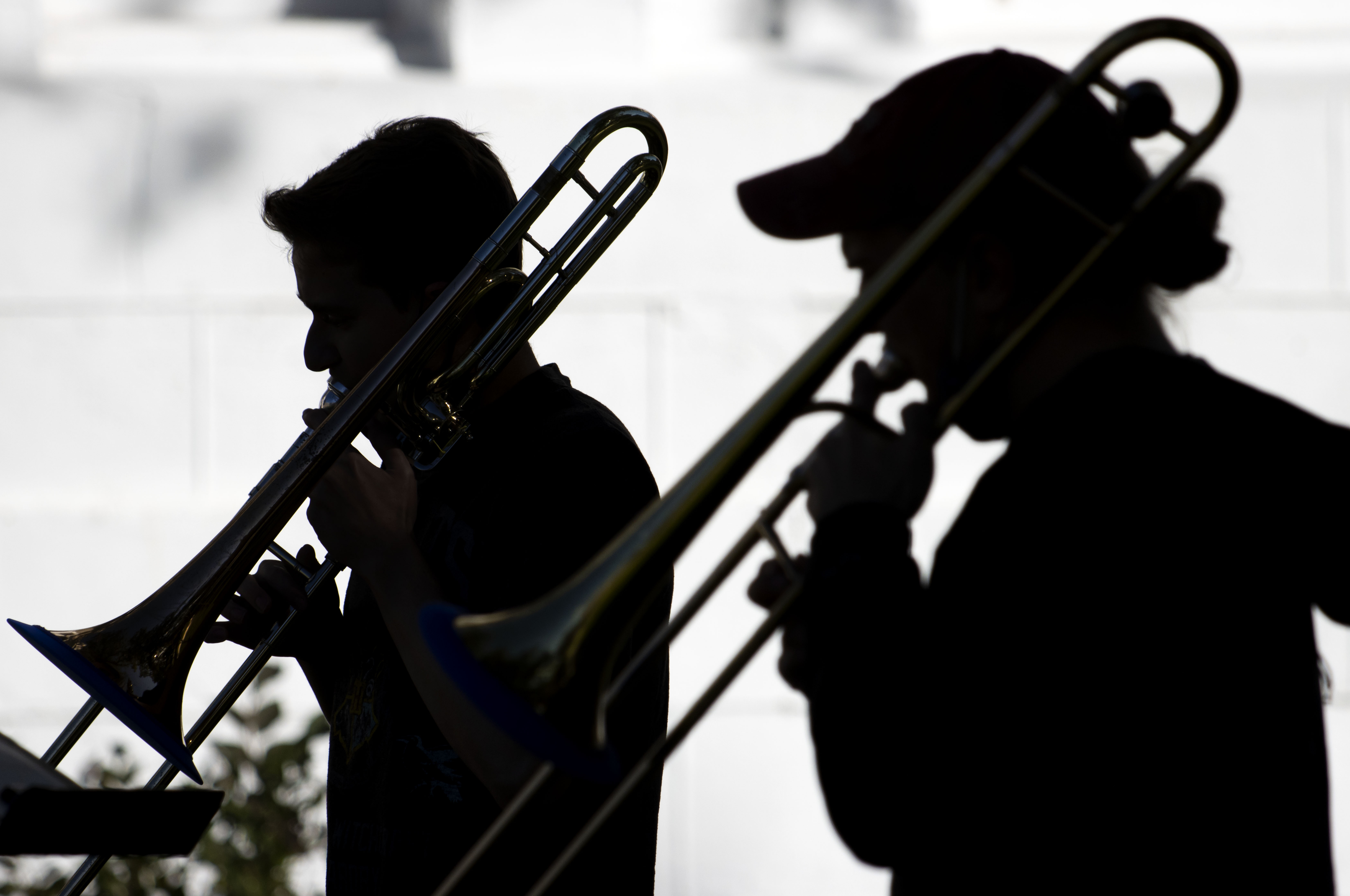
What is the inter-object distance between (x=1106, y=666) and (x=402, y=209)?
116 centimetres

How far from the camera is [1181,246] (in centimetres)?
115

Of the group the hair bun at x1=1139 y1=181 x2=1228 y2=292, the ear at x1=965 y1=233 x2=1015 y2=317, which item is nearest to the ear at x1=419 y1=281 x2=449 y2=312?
the ear at x1=965 y1=233 x2=1015 y2=317

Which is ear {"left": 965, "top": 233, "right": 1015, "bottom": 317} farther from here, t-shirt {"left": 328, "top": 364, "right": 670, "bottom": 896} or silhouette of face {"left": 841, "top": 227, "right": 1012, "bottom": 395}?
t-shirt {"left": 328, "top": 364, "right": 670, "bottom": 896}

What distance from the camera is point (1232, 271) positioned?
3.06 metres

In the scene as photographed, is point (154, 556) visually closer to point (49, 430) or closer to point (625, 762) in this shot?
point (49, 430)

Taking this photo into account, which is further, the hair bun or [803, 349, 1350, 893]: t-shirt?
the hair bun

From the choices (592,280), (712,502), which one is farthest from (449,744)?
(592,280)

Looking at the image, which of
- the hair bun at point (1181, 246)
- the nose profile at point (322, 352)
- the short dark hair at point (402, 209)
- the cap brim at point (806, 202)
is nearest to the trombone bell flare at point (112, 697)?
the nose profile at point (322, 352)

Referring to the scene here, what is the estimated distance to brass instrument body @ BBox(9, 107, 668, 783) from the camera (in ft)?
4.78

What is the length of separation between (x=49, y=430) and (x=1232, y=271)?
122 inches

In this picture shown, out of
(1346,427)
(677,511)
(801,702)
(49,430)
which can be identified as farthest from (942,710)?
(49,430)

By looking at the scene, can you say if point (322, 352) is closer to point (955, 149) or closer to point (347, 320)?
point (347, 320)

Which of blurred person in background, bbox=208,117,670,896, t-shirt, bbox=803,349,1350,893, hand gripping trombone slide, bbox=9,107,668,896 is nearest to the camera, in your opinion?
t-shirt, bbox=803,349,1350,893

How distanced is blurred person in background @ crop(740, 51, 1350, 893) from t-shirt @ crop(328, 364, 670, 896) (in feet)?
1.28
